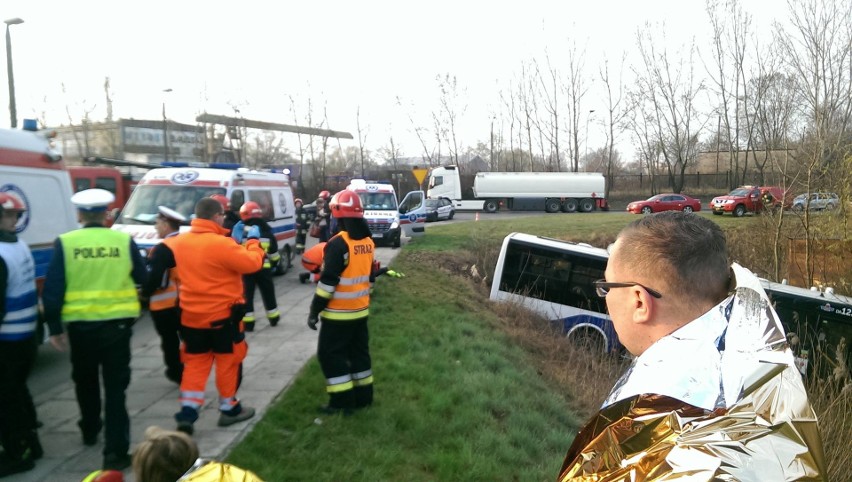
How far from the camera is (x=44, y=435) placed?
5078mm

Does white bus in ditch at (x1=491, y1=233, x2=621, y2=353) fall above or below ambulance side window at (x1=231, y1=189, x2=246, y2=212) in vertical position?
below

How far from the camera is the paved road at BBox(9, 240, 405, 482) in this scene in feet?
15.2

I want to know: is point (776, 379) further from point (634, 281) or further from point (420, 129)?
point (420, 129)

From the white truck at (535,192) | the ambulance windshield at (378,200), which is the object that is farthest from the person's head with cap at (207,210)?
the white truck at (535,192)

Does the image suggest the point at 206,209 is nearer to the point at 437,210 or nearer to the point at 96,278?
the point at 96,278

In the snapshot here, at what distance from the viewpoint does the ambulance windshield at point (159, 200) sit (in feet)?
36.0

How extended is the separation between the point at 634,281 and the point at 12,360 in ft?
14.7

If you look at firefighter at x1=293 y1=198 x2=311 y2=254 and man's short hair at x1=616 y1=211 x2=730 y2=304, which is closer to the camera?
man's short hair at x1=616 y1=211 x2=730 y2=304

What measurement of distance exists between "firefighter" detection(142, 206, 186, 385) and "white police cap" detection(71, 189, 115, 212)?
2.21ft

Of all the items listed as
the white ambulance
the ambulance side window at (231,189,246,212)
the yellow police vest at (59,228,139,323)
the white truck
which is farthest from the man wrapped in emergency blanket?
the white truck

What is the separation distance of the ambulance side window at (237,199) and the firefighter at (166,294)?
562cm

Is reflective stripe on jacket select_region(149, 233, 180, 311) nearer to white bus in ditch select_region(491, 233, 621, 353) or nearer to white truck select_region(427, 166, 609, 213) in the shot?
white bus in ditch select_region(491, 233, 621, 353)

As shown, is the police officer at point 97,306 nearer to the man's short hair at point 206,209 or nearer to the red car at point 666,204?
the man's short hair at point 206,209

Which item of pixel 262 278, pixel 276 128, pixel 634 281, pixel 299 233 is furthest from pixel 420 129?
pixel 634 281
